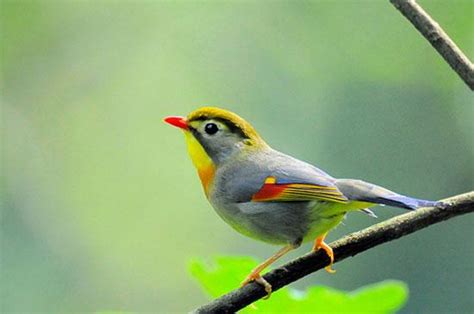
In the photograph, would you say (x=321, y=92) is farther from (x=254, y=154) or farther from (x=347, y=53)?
(x=254, y=154)

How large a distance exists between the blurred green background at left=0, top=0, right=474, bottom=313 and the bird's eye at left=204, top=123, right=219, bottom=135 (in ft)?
12.7

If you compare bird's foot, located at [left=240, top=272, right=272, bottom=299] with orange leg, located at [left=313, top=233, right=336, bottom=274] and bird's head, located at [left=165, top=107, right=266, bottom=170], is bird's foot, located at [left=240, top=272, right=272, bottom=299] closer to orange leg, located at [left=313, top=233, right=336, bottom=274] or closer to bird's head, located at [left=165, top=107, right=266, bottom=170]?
orange leg, located at [left=313, top=233, right=336, bottom=274]

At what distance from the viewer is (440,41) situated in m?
2.79

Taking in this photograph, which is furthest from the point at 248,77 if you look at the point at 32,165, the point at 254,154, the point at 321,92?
the point at 254,154

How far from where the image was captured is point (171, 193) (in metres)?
10.4

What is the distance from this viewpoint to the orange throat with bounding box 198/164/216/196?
346 centimetres

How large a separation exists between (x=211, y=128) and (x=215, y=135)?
0.12 feet

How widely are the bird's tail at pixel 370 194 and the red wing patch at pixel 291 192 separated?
0.04 meters

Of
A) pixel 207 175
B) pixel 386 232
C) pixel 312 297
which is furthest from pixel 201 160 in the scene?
pixel 312 297

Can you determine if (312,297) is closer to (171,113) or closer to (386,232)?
(386,232)

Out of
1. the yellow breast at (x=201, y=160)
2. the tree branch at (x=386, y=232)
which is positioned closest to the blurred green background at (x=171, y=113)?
the yellow breast at (x=201, y=160)

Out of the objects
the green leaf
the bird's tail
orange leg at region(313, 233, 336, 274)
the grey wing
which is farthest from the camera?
the grey wing

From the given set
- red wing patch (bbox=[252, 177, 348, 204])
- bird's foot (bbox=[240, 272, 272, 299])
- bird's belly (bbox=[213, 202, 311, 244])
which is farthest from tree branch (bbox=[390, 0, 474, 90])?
bird's foot (bbox=[240, 272, 272, 299])

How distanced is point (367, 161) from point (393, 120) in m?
0.93
